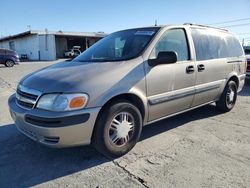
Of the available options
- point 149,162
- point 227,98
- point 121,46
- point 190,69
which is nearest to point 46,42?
point 227,98

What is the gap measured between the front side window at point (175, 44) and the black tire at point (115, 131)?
3.28 feet

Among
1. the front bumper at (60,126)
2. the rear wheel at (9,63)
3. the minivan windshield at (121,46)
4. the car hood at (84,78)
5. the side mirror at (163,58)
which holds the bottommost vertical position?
the rear wheel at (9,63)

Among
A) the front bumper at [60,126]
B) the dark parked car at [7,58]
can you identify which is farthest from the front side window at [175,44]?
the dark parked car at [7,58]

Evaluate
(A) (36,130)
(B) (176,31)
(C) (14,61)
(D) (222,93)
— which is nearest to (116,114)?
(A) (36,130)

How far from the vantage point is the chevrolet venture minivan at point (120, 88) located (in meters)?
3.00

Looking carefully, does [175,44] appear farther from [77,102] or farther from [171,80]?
[77,102]

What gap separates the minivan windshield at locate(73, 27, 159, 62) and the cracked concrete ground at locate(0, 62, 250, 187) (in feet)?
4.59

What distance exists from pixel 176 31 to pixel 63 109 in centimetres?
245

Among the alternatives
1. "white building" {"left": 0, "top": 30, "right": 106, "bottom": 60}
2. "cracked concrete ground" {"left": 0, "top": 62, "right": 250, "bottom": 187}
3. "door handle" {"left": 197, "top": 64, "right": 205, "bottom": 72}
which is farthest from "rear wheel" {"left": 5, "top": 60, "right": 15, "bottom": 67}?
"door handle" {"left": 197, "top": 64, "right": 205, "bottom": 72}

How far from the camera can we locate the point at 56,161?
3414mm

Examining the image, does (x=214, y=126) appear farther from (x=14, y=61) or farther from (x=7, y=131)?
(x=14, y=61)

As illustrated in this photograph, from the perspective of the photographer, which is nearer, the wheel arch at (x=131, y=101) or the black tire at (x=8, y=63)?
the wheel arch at (x=131, y=101)

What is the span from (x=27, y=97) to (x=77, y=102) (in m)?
0.76

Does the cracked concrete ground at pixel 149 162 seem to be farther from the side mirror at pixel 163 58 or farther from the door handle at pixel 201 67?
the side mirror at pixel 163 58
